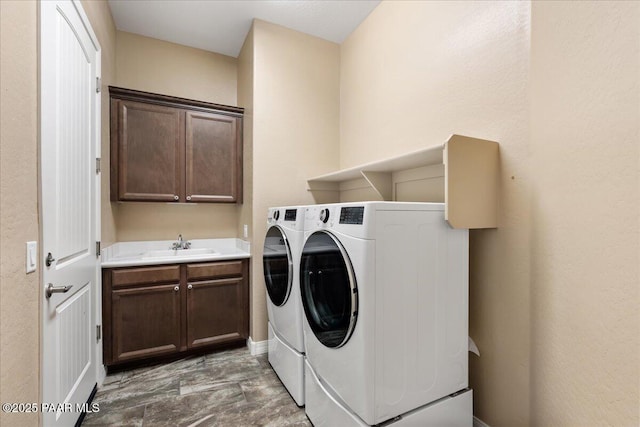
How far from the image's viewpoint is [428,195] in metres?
1.82

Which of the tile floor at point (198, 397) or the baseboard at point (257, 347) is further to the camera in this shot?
the baseboard at point (257, 347)

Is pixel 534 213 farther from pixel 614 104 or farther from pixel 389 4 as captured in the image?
pixel 389 4

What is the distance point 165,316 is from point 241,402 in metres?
0.96

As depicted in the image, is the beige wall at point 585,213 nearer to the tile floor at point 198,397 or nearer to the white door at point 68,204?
the tile floor at point 198,397

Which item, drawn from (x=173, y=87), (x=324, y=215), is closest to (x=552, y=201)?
(x=324, y=215)

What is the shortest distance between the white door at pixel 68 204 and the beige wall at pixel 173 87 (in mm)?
841

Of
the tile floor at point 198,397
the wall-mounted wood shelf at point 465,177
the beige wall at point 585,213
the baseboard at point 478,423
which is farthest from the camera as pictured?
the tile floor at point 198,397

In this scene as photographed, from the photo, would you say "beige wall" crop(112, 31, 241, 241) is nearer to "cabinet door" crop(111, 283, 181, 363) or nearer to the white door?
"cabinet door" crop(111, 283, 181, 363)

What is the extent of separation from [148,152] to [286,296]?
5.78 feet

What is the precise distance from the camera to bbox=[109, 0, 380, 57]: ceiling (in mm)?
2355

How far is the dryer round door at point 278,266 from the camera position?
1.89 m

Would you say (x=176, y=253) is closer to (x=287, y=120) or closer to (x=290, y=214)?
(x=290, y=214)

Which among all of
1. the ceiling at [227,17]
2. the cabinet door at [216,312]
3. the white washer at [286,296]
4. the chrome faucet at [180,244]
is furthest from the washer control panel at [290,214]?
the ceiling at [227,17]

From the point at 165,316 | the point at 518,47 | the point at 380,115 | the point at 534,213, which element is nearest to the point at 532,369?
the point at 534,213
